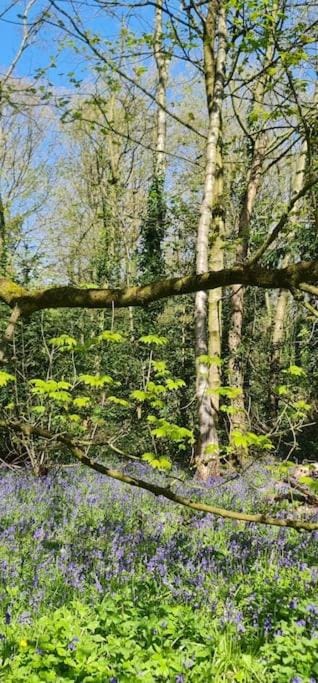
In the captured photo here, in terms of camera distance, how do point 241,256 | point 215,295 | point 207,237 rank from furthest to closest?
1. point 241,256
2. point 215,295
3. point 207,237

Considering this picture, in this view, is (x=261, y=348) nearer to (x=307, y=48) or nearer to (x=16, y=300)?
(x=307, y=48)

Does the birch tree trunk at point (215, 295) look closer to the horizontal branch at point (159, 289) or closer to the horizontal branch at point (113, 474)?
the horizontal branch at point (113, 474)

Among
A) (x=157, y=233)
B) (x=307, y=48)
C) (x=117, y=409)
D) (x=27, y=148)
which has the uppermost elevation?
(x=27, y=148)

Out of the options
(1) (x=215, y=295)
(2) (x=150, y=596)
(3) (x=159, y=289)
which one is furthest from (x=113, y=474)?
(1) (x=215, y=295)

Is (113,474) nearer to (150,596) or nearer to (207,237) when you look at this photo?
(150,596)

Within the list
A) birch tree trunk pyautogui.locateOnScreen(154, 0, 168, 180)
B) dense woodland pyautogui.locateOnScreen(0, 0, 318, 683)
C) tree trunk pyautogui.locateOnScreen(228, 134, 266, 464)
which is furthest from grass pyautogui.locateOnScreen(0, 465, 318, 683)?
birch tree trunk pyautogui.locateOnScreen(154, 0, 168, 180)

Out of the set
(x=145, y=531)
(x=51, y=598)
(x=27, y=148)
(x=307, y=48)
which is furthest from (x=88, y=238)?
(x=51, y=598)

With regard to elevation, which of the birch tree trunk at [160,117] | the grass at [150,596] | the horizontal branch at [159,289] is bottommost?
the grass at [150,596]

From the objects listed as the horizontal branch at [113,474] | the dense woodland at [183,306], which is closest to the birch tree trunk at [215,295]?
the dense woodland at [183,306]

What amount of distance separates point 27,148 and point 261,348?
1261 centimetres

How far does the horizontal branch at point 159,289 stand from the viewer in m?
2.05

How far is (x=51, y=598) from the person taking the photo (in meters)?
4.09

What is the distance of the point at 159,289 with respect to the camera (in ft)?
7.58

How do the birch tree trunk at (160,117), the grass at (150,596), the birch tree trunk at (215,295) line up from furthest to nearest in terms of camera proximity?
the birch tree trunk at (160,117)
the birch tree trunk at (215,295)
the grass at (150,596)
